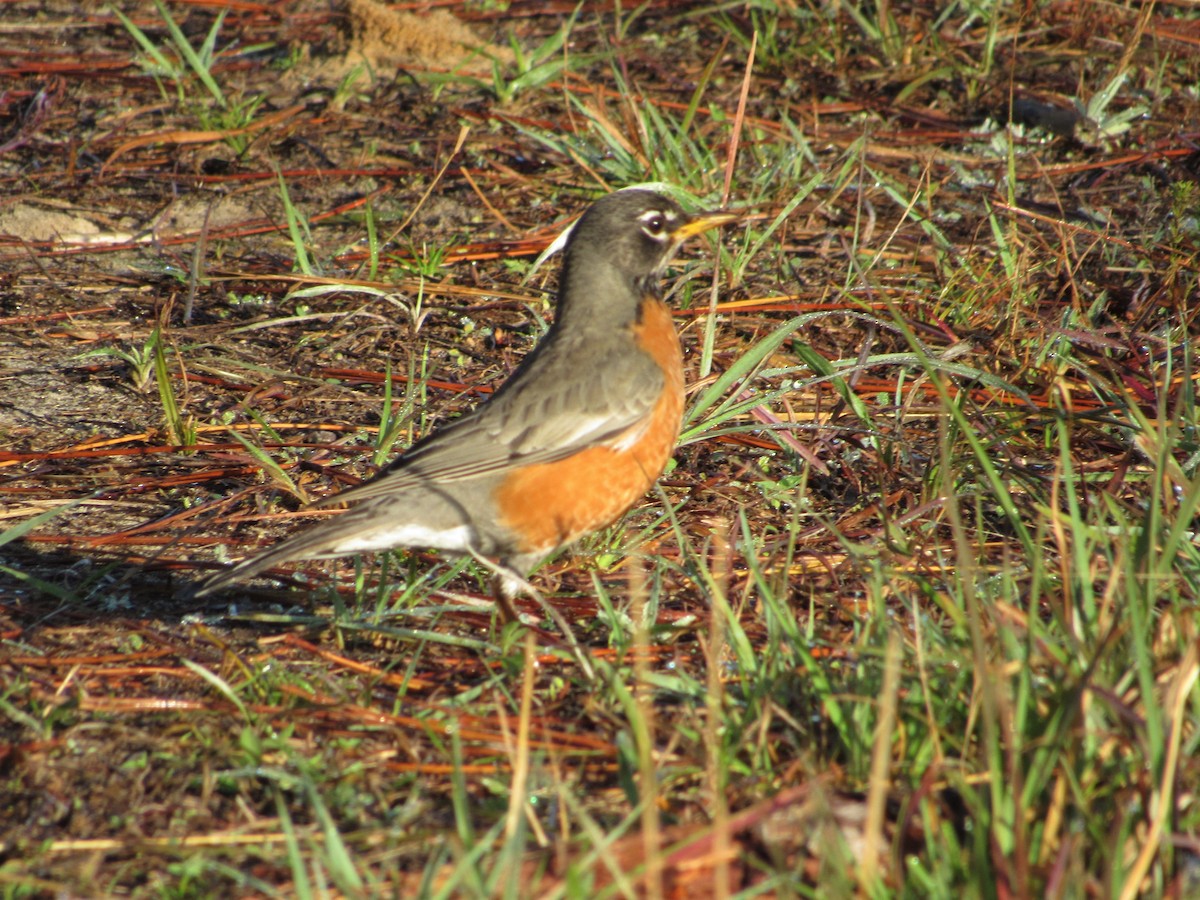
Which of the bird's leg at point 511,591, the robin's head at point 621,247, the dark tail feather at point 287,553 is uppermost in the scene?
the robin's head at point 621,247

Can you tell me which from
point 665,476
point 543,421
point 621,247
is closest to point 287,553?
point 543,421

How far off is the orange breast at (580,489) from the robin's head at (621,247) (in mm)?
649

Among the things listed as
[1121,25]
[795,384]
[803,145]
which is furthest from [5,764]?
[1121,25]

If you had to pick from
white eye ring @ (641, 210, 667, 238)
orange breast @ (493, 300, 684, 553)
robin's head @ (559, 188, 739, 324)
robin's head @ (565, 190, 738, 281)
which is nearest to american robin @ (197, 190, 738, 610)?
orange breast @ (493, 300, 684, 553)

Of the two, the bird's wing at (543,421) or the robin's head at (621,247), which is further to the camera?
the robin's head at (621,247)

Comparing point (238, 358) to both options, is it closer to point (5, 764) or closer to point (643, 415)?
point (643, 415)

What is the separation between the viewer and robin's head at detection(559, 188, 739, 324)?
15.4 feet

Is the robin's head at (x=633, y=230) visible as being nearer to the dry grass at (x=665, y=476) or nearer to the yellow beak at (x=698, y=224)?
the yellow beak at (x=698, y=224)

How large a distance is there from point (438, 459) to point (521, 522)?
1.14 ft

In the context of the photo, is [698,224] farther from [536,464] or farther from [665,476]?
[536,464]

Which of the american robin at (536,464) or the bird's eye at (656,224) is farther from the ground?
the bird's eye at (656,224)

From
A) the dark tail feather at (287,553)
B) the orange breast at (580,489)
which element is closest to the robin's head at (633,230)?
the orange breast at (580,489)

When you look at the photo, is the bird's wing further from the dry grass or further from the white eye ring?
the white eye ring

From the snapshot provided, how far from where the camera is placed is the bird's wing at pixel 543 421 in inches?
164
